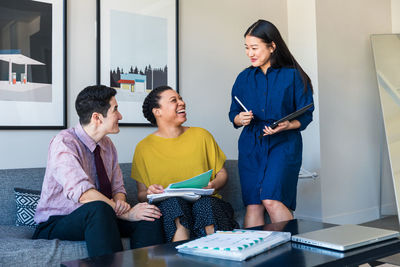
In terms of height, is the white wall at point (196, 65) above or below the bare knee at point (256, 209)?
above

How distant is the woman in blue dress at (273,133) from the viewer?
7.20ft

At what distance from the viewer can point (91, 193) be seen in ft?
5.78

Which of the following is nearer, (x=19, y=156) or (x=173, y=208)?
(x=173, y=208)

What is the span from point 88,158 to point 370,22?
3435 millimetres

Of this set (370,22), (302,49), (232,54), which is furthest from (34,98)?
(370,22)

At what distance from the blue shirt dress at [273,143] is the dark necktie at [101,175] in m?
0.77

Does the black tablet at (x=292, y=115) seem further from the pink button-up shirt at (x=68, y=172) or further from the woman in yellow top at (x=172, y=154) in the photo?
the pink button-up shirt at (x=68, y=172)

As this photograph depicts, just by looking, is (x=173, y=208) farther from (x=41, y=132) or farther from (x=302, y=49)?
(x=302, y=49)

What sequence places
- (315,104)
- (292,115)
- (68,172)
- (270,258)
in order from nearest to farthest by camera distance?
(270,258), (68,172), (292,115), (315,104)

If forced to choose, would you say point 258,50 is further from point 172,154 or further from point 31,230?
point 31,230

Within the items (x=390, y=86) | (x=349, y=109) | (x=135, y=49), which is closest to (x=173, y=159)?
(x=135, y=49)

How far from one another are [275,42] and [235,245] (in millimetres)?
1371

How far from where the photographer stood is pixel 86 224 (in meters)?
1.60

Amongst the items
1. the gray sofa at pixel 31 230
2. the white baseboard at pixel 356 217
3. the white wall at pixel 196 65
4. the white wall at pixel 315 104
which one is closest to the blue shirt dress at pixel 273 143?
the gray sofa at pixel 31 230
